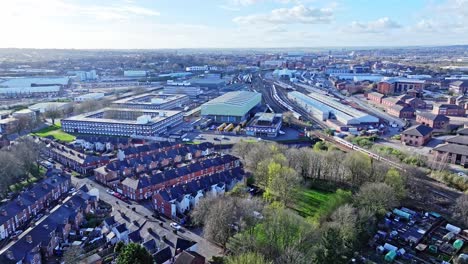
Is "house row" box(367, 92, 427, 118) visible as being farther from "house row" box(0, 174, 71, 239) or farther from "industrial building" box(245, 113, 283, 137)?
"house row" box(0, 174, 71, 239)

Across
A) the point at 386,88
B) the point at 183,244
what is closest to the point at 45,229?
the point at 183,244

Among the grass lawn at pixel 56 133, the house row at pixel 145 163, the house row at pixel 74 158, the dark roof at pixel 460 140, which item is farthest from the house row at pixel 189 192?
the grass lawn at pixel 56 133

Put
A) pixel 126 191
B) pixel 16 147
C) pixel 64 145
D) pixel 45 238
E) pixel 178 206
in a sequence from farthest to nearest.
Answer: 1. pixel 64 145
2. pixel 16 147
3. pixel 126 191
4. pixel 178 206
5. pixel 45 238

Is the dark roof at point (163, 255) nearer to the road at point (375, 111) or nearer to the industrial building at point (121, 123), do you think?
the industrial building at point (121, 123)

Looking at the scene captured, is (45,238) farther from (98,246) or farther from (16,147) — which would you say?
(16,147)

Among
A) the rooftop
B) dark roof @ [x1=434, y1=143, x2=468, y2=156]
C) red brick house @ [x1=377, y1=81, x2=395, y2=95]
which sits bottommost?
dark roof @ [x1=434, y1=143, x2=468, y2=156]

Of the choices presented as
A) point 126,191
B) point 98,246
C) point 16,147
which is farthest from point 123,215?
point 16,147

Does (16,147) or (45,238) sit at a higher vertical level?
(16,147)

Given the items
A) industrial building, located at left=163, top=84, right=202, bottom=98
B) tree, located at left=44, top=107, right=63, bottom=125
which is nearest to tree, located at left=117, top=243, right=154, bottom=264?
tree, located at left=44, top=107, right=63, bottom=125
